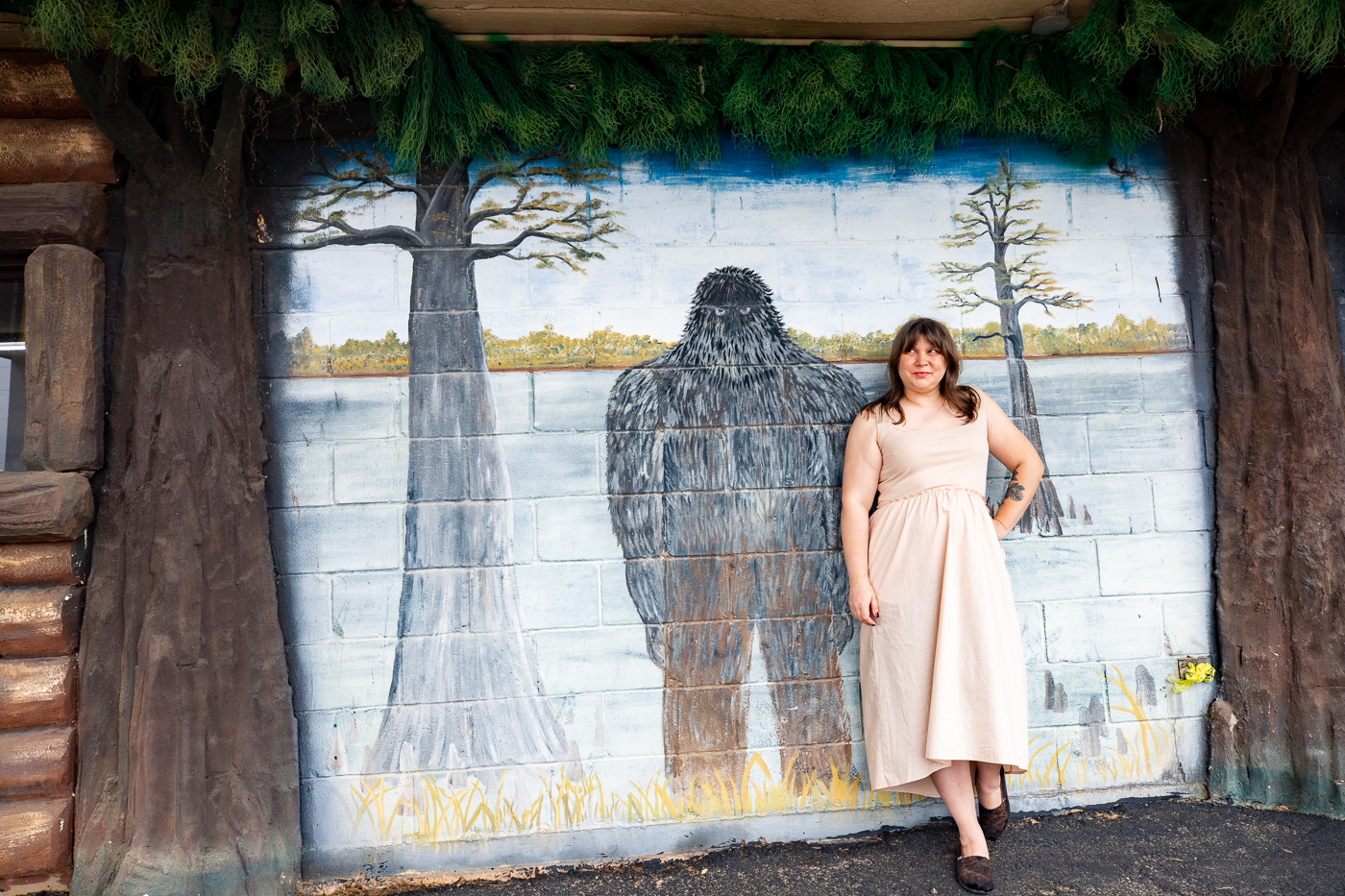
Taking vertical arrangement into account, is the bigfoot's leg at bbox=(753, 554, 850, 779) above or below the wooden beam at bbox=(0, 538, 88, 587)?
below

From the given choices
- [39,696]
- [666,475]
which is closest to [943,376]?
[666,475]

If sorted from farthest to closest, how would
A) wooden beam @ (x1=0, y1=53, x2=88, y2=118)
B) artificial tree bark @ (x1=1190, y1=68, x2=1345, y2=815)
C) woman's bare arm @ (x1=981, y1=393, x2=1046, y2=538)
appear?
artificial tree bark @ (x1=1190, y1=68, x2=1345, y2=815) < woman's bare arm @ (x1=981, y1=393, x2=1046, y2=538) < wooden beam @ (x1=0, y1=53, x2=88, y2=118)

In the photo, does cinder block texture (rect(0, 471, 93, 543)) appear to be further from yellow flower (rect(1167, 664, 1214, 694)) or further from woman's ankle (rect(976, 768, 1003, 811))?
yellow flower (rect(1167, 664, 1214, 694))

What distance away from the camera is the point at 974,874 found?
2250 millimetres

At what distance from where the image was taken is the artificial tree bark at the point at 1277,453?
2.57m

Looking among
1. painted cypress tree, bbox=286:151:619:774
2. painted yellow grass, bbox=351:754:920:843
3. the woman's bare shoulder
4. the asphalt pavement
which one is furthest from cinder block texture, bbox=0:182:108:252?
the woman's bare shoulder

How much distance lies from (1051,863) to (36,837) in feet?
10.1

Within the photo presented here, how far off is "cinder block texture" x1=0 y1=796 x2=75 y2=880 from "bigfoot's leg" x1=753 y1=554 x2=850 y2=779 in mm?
2198

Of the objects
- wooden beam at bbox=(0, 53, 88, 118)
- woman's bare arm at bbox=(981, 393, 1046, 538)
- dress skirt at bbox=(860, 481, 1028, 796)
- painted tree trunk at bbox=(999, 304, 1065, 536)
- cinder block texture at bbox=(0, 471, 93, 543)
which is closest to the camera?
cinder block texture at bbox=(0, 471, 93, 543)

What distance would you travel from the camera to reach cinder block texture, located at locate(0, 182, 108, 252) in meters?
2.27

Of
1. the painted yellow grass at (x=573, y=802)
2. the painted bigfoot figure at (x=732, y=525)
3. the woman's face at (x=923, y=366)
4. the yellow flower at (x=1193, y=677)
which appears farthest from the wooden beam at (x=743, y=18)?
the painted yellow grass at (x=573, y=802)

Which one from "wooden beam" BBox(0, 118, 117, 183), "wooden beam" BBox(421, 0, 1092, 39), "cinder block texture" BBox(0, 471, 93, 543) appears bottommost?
"cinder block texture" BBox(0, 471, 93, 543)

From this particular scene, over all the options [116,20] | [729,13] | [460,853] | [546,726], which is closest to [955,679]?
[546,726]

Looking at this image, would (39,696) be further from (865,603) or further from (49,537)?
(865,603)
